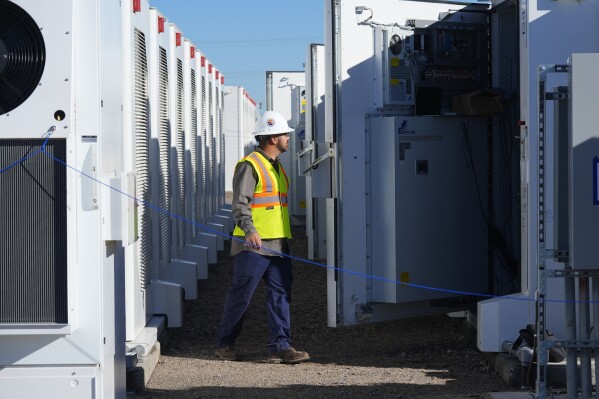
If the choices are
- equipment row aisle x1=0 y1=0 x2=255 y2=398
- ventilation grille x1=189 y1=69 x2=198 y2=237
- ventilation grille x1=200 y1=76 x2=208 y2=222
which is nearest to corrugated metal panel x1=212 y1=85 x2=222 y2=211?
ventilation grille x1=200 y1=76 x2=208 y2=222

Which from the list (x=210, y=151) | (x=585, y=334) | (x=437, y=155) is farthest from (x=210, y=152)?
(x=585, y=334)

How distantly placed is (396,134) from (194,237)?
6.32m

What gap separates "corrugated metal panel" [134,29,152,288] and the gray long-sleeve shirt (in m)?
0.71

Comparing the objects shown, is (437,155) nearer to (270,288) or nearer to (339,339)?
(270,288)

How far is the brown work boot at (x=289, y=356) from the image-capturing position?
8.68 meters

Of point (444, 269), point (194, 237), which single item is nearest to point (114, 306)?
point (444, 269)

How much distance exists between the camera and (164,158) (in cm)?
1030

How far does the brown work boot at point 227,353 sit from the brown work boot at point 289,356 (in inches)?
12.2

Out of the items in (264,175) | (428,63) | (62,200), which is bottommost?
(62,200)

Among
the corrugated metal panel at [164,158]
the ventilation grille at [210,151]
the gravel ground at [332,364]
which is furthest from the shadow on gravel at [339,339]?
the ventilation grille at [210,151]

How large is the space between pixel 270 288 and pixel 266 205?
644 millimetres

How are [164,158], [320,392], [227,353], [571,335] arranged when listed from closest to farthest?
[571,335] < [320,392] < [227,353] < [164,158]

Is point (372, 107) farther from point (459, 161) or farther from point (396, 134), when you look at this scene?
point (459, 161)

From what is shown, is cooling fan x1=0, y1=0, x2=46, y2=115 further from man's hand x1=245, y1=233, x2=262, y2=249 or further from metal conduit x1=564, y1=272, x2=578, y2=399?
man's hand x1=245, y1=233, x2=262, y2=249
